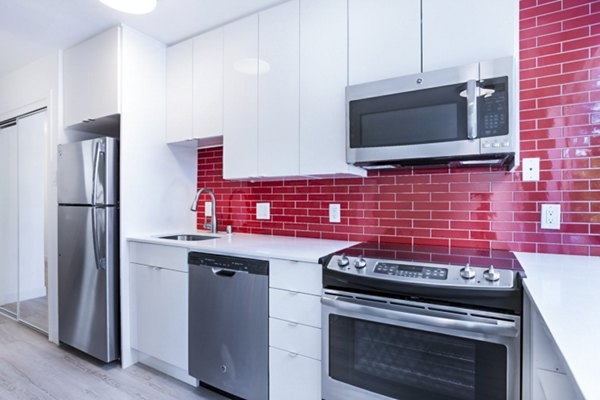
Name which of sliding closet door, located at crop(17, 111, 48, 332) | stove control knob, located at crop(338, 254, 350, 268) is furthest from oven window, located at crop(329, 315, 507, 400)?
sliding closet door, located at crop(17, 111, 48, 332)

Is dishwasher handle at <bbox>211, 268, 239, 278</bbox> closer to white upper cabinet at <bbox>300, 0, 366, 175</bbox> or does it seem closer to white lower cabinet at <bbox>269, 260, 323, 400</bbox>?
white lower cabinet at <bbox>269, 260, 323, 400</bbox>

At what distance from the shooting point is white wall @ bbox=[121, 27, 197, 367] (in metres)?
2.30

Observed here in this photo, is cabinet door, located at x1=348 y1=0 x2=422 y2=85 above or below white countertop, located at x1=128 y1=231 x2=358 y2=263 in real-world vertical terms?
above

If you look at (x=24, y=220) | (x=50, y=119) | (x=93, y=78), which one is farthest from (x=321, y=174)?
(x=24, y=220)

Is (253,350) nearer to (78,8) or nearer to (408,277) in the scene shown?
(408,277)

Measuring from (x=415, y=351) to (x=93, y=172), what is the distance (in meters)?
2.34

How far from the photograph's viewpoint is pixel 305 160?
6.15ft

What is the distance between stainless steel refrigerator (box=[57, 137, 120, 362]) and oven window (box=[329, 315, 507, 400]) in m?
1.70

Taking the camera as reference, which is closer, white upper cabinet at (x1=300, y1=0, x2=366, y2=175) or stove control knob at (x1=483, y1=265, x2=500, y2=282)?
stove control knob at (x1=483, y1=265, x2=500, y2=282)

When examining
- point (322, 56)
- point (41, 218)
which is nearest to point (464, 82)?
point (322, 56)

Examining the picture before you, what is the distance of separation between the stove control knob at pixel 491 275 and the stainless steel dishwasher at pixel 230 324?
1016 mm

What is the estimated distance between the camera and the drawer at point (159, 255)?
6.64 ft

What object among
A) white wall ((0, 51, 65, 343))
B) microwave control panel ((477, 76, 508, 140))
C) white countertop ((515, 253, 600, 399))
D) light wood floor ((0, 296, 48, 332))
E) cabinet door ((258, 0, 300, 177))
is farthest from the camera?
light wood floor ((0, 296, 48, 332))

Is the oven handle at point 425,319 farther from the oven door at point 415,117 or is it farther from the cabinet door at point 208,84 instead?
the cabinet door at point 208,84
